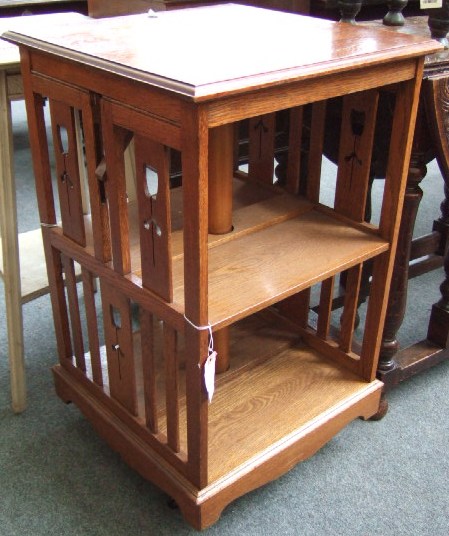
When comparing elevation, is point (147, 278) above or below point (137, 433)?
above

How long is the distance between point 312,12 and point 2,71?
1.47m

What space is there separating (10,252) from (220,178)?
1.67 ft

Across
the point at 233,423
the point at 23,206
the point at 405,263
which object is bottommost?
the point at 23,206

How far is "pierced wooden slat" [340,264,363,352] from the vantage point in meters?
1.41

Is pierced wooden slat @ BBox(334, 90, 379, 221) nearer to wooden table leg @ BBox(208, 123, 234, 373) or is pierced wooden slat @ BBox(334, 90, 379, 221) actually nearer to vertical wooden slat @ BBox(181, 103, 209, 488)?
wooden table leg @ BBox(208, 123, 234, 373)

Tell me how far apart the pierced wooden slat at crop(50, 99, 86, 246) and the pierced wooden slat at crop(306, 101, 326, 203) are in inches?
20.0

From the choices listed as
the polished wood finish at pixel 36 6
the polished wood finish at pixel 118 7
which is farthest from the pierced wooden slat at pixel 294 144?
the polished wood finish at pixel 36 6

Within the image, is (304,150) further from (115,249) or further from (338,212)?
(115,249)

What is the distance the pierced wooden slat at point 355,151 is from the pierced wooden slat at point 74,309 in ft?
1.95

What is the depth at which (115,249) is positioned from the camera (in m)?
1.14

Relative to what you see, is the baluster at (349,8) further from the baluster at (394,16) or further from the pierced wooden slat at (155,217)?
the pierced wooden slat at (155,217)

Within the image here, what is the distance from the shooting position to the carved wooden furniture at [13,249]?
1294 millimetres

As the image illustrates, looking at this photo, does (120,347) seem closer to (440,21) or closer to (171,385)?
(171,385)

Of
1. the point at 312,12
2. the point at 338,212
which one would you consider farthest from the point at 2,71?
the point at 312,12
